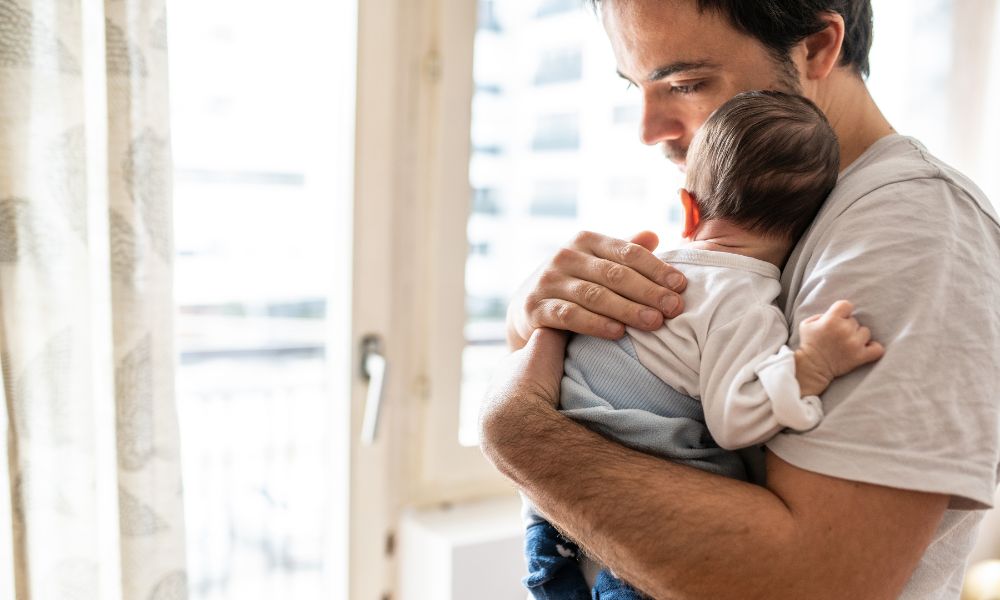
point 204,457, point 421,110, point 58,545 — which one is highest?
point 421,110

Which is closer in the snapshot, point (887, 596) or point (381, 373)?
point (887, 596)

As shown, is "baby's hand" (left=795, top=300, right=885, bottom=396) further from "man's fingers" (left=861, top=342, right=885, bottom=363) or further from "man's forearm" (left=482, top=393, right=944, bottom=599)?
"man's forearm" (left=482, top=393, right=944, bottom=599)

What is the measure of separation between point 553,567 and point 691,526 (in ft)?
0.91

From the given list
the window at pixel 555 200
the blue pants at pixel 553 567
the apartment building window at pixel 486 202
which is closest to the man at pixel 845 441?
the blue pants at pixel 553 567

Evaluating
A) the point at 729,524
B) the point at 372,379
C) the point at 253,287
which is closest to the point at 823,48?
the point at 729,524

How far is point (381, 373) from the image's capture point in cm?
180

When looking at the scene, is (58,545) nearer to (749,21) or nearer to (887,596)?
(887,596)

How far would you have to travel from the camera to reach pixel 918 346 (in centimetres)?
77

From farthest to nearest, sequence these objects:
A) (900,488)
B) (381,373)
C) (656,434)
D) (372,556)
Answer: (372,556) → (381,373) → (656,434) → (900,488)

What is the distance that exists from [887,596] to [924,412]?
20cm

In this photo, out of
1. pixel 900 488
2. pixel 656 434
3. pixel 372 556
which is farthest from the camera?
pixel 372 556

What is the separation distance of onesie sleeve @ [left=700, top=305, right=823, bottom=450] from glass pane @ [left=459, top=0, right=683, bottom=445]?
3.58ft

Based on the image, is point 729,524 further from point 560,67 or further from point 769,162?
point 560,67

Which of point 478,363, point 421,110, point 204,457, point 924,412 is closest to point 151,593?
point 204,457
